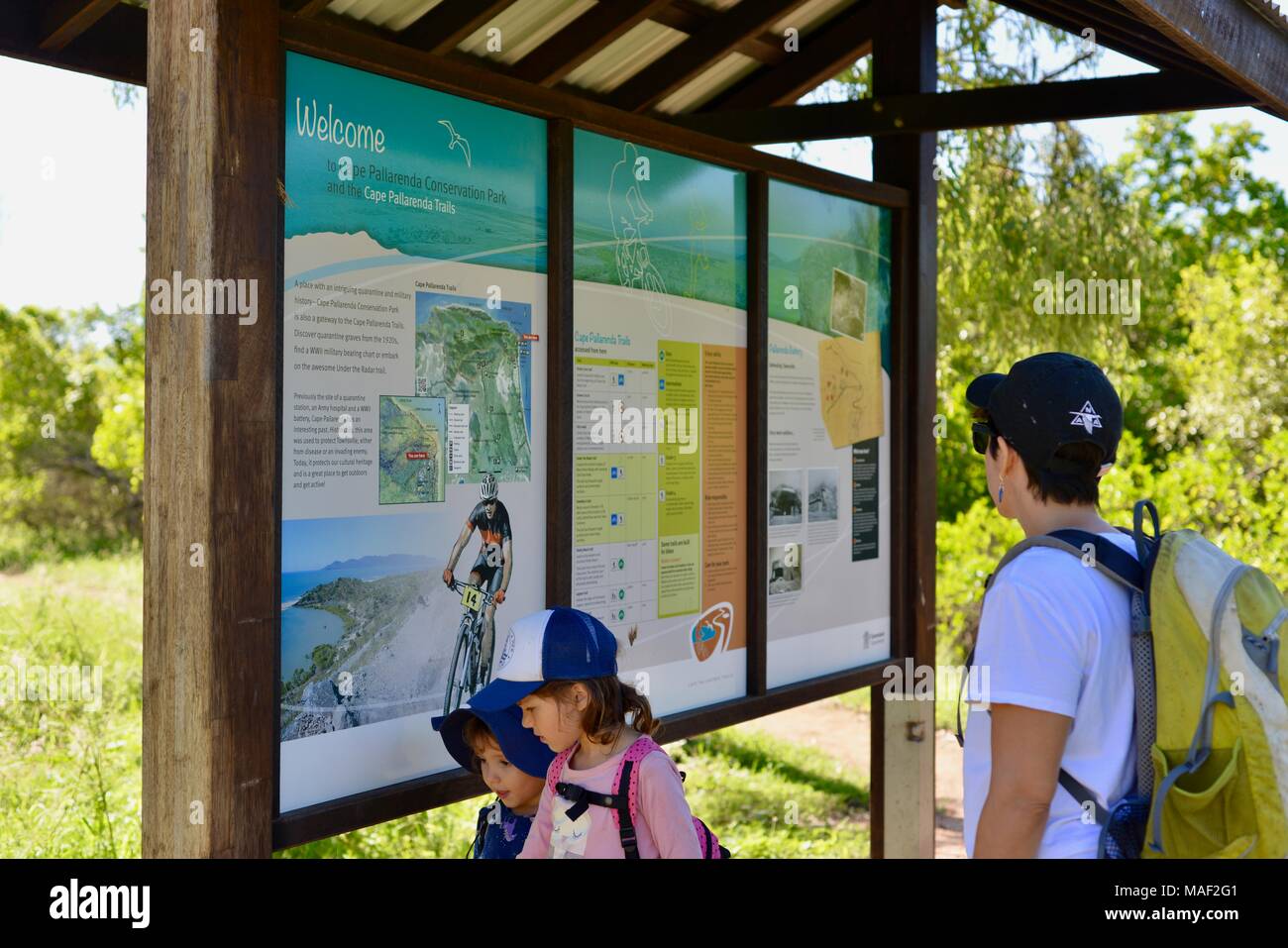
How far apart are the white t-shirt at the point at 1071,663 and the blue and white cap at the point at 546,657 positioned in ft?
3.36

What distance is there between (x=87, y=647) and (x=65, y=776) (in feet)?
10.1

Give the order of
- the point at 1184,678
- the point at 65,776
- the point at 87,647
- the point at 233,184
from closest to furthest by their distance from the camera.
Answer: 1. the point at 1184,678
2. the point at 233,184
3. the point at 65,776
4. the point at 87,647

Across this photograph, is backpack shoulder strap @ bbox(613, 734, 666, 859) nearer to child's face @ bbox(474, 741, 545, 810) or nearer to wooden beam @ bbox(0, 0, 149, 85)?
child's face @ bbox(474, 741, 545, 810)

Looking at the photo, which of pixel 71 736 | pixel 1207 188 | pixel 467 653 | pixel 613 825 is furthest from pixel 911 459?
pixel 1207 188

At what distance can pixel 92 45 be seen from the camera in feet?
13.3

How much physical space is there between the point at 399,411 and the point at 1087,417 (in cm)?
166

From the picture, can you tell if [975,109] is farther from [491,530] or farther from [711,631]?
[491,530]

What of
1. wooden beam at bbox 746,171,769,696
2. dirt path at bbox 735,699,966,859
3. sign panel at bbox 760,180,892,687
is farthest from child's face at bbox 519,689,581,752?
dirt path at bbox 735,699,966,859

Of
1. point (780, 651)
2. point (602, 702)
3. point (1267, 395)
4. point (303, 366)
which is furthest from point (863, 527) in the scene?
point (1267, 395)

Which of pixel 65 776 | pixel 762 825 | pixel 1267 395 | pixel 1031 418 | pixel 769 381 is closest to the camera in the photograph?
pixel 1031 418

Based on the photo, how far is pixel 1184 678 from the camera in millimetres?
2072

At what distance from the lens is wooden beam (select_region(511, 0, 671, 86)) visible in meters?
4.51
